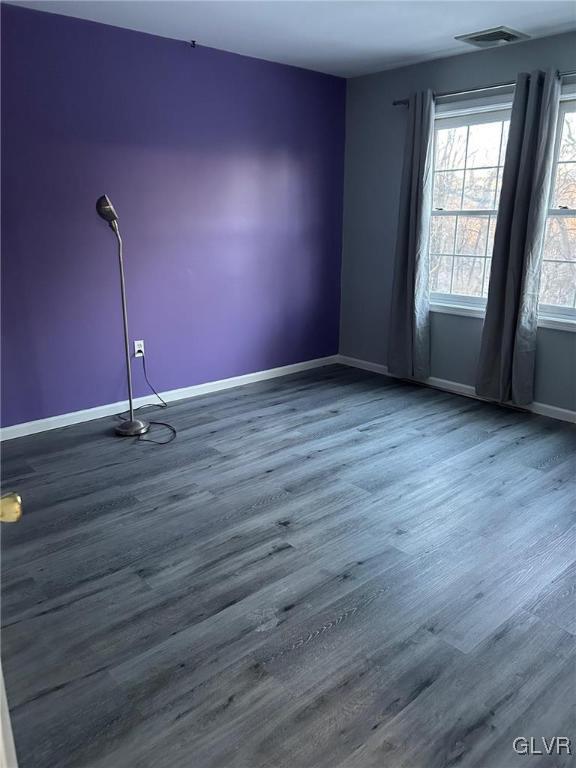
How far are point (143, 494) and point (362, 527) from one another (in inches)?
44.5

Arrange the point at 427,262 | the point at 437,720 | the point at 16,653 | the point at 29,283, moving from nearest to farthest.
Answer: the point at 437,720
the point at 16,653
the point at 29,283
the point at 427,262

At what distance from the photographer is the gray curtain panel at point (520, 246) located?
12.4 ft

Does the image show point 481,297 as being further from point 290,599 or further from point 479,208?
point 290,599

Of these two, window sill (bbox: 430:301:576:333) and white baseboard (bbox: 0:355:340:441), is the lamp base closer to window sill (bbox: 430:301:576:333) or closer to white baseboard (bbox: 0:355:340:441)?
white baseboard (bbox: 0:355:340:441)

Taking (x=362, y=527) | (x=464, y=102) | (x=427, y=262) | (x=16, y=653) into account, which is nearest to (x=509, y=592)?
(x=362, y=527)

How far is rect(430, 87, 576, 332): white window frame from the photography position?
12.7 feet

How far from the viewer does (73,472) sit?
3289mm

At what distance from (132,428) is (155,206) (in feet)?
5.06

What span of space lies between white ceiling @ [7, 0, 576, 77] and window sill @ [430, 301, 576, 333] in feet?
5.86

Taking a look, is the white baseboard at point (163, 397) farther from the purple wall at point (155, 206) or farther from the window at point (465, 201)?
the window at point (465, 201)

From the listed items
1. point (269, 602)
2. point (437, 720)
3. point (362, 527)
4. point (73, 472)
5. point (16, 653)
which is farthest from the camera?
point (73, 472)

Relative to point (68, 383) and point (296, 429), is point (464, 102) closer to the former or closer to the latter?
point (296, 429)

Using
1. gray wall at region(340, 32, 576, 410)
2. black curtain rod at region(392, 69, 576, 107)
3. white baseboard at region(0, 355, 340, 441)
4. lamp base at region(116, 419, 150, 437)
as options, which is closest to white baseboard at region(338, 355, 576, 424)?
gray wall at region(340, 32, 576, 410)

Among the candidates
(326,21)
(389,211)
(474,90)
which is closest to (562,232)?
(474,90)
